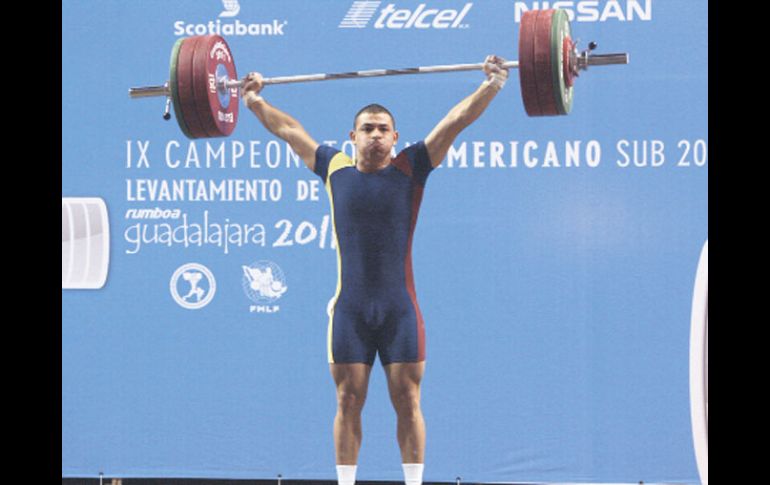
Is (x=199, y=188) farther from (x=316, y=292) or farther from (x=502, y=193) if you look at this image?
(x=502, y=193)

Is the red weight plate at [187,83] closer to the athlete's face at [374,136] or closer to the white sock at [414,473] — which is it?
the athlete's face at [374,136]

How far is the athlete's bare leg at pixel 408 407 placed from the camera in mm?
5133

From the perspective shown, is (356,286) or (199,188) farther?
(199,188)

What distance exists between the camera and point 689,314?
5.21 meters

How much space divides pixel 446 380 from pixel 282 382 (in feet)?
2.30

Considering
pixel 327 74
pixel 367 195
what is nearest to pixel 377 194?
pixel 367 195

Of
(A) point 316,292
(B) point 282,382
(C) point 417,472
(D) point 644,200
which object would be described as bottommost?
(C) point 417,472

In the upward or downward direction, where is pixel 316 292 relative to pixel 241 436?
upward

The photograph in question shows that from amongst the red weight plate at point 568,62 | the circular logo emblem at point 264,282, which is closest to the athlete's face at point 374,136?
the circular logo emblem at point 264,282

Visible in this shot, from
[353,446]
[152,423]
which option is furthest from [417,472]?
[152,423]

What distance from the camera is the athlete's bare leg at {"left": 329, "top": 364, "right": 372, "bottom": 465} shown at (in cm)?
516

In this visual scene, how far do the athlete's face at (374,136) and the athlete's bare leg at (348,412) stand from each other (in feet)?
2.89

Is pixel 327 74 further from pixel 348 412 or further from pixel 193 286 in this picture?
pixel 348 412

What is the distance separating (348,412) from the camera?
205 inches
